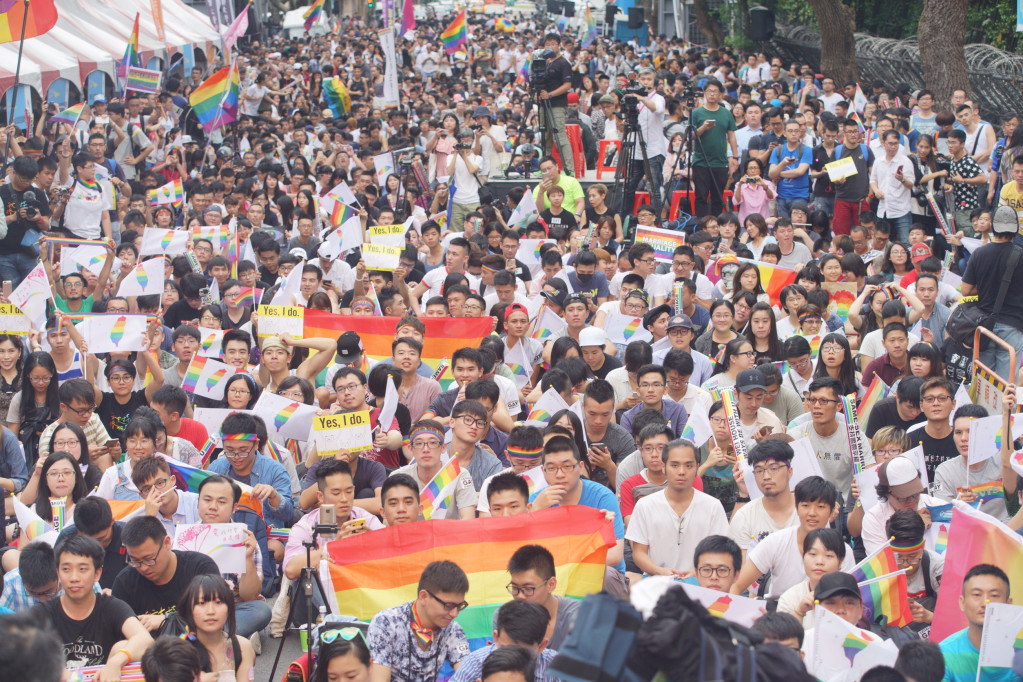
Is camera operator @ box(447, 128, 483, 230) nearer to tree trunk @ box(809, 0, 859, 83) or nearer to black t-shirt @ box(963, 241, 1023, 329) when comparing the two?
black t-shirt @ box(963, 241, 1023, 329)

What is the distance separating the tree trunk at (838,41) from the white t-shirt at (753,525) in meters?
19.5

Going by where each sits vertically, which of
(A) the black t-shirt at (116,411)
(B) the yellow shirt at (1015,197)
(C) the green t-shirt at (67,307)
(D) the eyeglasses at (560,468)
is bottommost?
(C) the green t-shirt at (67,307)

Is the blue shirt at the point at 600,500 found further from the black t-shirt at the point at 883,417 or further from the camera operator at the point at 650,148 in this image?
the camera operator at the point at 650,148

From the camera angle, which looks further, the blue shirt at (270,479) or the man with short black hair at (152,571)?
the blue shirt at (270,479)

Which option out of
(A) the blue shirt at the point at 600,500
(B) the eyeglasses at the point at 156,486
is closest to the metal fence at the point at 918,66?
(A) the blue shirt at the point at 600,500

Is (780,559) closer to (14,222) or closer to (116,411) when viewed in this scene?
(116,411)

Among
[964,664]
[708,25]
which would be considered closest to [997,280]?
[964,664]

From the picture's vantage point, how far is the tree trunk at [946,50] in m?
18.8

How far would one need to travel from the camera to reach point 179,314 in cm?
1109

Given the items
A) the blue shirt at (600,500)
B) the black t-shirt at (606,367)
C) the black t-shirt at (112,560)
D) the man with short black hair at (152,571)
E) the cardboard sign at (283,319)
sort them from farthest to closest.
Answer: the cardboard sign at (283,319)
the black t-shirt at (606,367)
the blue shirt at (600,500)
the black t-shirt at (112,560)
the man with short black hair at (152,571)

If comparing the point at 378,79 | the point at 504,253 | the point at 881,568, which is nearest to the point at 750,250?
the point at 504,253

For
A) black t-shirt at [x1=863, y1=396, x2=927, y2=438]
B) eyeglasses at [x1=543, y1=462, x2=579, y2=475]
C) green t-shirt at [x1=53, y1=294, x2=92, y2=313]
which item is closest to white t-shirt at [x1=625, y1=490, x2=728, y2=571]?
eyeglasses at [x1=543, y1=462, x2=579, y2=475]

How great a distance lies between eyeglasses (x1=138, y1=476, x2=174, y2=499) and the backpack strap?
578cm

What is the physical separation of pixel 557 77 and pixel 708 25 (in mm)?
21533
